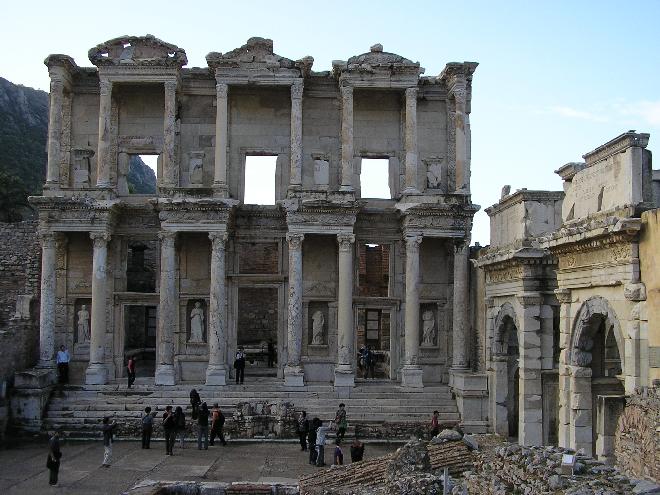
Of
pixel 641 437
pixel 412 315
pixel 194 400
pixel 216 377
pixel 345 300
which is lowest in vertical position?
pixel 194 400

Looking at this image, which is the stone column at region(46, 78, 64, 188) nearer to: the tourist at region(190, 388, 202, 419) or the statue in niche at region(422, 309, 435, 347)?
the tourist at region(190, 388, 202, 419)

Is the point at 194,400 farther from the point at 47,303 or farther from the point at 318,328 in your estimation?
the point at 47,303

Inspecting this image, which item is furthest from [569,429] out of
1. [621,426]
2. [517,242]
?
[517,242]

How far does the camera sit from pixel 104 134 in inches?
1039

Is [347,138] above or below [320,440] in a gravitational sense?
above

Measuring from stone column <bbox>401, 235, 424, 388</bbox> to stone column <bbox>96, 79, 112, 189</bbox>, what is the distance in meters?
9.70

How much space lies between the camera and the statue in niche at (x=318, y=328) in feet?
89.1

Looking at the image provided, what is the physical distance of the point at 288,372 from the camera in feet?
84.2

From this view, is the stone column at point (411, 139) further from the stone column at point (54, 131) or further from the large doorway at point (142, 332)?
the large doorway at point (142, 332)

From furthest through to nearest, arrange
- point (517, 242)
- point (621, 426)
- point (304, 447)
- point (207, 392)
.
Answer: point (207, 392) → point (304, 447) → point (517, 242) → point (621, 426)

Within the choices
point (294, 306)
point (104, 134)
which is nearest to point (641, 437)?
point (294, 306)

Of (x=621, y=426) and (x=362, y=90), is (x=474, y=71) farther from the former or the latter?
(x=621, y=426)

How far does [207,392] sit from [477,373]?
813cm

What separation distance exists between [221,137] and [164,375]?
7613mm
